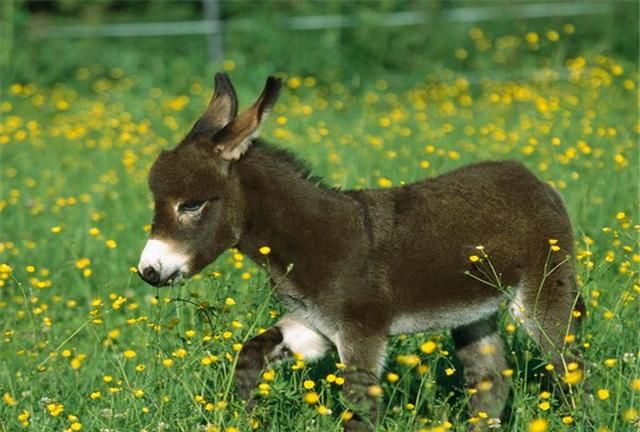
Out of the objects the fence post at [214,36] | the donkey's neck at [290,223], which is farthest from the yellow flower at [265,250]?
the fence post at [214,36]

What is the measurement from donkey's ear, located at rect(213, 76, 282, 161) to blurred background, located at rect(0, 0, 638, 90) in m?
8.08

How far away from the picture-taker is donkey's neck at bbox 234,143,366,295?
426 cm

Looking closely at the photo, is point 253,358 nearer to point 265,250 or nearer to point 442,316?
point 265,250

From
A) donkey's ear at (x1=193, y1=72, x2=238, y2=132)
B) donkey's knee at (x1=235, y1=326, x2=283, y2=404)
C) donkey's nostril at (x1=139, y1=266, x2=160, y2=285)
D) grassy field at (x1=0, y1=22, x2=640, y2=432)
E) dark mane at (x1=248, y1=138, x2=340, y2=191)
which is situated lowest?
grassy field at (x1=0, y1=22, x2=640, y2=432)

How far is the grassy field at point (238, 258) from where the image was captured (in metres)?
4.09

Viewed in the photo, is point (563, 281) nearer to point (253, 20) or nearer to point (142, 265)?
point (142, 265)

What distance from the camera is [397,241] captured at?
4352 mm

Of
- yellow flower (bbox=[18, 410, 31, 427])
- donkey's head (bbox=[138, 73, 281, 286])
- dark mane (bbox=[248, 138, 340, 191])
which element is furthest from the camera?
dark mane (bbox=[248, 138, 340, 191])

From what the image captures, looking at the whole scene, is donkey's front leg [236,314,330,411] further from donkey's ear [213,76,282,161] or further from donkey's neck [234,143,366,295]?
donkey's ear [213,76,282,161]

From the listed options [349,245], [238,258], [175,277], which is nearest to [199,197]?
[175,277]

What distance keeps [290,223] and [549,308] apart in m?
1.12

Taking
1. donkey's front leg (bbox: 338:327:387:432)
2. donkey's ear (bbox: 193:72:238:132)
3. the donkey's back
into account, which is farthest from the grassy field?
donkey's ear (bbox: 193:72:238:132)

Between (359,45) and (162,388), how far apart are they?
30.1 feet

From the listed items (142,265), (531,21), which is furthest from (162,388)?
(531,21)
